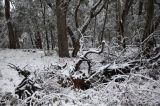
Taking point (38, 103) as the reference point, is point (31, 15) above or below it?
above

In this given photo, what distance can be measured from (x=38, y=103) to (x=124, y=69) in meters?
2.76

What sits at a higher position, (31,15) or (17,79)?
(31,15)

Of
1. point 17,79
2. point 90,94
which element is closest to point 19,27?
point 17,79

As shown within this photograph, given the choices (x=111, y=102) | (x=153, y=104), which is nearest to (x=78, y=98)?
(x=111, y=102)

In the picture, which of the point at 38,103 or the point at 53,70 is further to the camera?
the point at 53,70

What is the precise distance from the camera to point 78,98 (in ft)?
17.0

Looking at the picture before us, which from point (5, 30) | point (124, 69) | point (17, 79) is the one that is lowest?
point (17, 79)

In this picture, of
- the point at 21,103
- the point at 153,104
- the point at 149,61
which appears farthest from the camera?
the point at 149,61

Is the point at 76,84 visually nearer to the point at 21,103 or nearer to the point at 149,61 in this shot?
the point at 21,103

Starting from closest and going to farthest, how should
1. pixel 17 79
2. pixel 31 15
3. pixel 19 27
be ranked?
pixel 17 79 → pixel 31 15 → pixel 19 27

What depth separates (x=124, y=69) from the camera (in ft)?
21.7

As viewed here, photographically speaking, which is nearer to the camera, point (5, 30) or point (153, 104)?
point (153, 104)

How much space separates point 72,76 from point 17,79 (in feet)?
12.2

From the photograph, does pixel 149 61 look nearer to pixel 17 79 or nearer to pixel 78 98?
pixel 78 98
